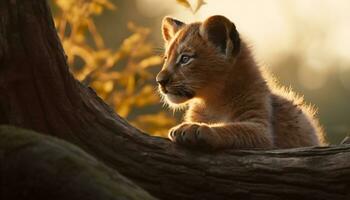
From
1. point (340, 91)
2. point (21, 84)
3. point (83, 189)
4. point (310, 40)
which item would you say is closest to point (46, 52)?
point (21, 84)

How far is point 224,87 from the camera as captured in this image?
32.5ft

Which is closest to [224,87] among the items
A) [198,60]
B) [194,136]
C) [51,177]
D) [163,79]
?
[198,60]

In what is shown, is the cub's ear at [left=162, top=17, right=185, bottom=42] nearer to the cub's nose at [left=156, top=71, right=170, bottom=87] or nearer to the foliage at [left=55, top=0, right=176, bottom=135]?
the foliage at [left=55, top=0, right=176, bottom=135]

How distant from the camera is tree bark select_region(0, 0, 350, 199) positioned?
7.98 metres

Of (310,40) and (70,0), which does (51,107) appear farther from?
(310,40)

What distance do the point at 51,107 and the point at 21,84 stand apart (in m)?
0.30

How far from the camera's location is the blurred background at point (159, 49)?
10.8 meters

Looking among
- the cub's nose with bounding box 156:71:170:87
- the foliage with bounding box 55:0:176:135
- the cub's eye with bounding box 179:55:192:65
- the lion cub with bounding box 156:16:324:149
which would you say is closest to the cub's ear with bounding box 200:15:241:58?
the lion cub with bounding box 156:16:324:149

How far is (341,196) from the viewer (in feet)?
26.9

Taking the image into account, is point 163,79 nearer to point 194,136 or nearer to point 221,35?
point 221,35

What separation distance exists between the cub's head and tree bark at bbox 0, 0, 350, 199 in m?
1.27

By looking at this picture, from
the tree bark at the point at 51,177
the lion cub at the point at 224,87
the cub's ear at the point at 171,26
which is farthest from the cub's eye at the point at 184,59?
the tree bark at the point at 51,177

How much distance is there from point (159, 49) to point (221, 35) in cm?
95

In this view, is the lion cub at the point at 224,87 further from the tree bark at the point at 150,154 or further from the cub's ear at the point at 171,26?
the tree bark at the point at 150,154
